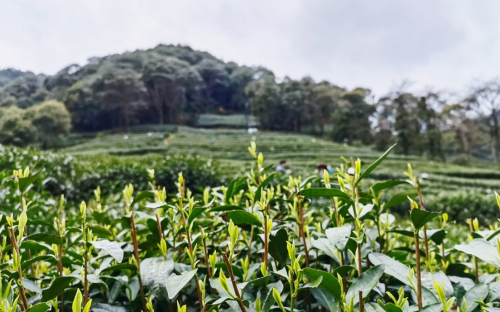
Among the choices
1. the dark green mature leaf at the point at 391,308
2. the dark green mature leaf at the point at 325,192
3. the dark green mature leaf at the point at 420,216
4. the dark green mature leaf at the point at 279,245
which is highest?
the dark green mature leaf at the point at 325,192

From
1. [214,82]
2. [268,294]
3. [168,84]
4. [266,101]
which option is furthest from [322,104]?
[268,294]

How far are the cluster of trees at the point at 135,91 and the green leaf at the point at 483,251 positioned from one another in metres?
35.6

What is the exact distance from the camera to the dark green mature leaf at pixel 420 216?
2.02 ft

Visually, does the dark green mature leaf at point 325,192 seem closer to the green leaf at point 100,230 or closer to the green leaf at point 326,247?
the green leaf at point 326,247

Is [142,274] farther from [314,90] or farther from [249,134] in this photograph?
[314,90]

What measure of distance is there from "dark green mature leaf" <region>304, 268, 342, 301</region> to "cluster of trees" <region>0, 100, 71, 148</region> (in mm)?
28112

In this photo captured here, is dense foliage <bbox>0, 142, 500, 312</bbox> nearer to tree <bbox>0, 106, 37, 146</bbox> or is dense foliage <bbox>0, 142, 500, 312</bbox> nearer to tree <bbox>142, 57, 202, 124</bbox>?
tree <bbox>0, 106, 37, 146</bbox>

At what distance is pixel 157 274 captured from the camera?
0.72m

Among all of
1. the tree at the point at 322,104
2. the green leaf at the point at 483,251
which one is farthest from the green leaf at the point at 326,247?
the tree at the point at 322,104

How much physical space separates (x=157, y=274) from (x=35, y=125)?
29768mm

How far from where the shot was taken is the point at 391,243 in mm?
1155

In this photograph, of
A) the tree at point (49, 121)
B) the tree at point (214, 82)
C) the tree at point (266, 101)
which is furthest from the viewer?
the tree at point (214, 82)

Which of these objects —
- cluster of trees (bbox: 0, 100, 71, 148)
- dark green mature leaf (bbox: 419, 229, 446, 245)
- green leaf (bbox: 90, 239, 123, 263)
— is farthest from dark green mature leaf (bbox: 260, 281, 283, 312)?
cluster of trees (bbox: 0, 100, 71, 148)

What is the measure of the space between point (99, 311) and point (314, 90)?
3742 centimetres
